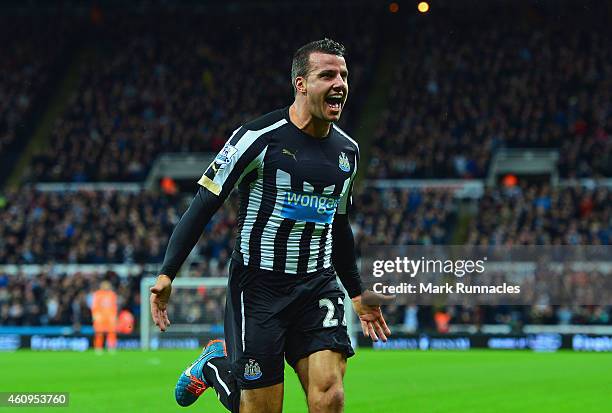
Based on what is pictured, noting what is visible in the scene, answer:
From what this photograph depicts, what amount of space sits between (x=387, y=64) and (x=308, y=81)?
1246 inches

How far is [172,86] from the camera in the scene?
37031 millimetres

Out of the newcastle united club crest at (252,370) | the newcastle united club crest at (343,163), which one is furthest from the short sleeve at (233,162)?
the newcastle united club crest at (252,370)

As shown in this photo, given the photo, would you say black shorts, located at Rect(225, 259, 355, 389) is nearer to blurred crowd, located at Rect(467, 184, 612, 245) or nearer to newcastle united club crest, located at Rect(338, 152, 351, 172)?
newcastle united club crest, located at Rect(338, 152, 351, 172)

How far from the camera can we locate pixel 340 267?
22.4ft

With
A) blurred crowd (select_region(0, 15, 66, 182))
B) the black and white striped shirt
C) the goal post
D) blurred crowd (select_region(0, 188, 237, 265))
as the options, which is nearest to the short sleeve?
the black and white striped shirt

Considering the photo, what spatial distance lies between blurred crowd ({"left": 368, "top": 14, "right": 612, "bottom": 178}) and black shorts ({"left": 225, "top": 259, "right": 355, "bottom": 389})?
81.1 feet

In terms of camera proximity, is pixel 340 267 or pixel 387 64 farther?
pixel 387 64

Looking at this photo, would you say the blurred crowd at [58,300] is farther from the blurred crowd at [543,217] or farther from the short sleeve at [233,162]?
the short sleeve at [233,162]

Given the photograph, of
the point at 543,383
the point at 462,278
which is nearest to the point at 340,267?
the point at 543,383

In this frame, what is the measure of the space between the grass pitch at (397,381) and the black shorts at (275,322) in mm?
4705

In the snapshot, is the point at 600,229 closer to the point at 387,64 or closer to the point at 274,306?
the point at 387,64

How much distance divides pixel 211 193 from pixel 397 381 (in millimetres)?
9142

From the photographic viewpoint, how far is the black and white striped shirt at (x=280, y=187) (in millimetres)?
6164

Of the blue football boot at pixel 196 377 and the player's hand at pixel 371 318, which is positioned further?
the blue football boot at pixel 196 377
